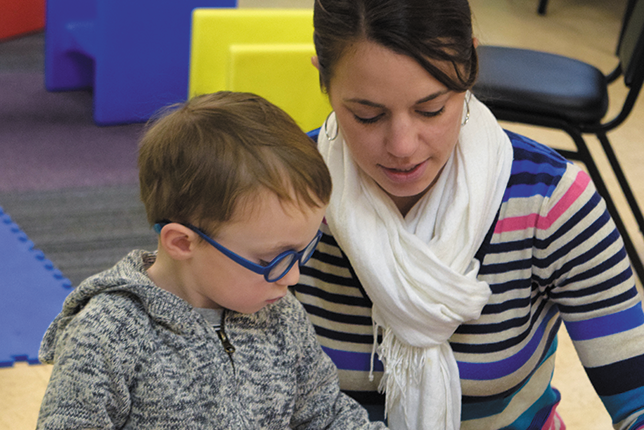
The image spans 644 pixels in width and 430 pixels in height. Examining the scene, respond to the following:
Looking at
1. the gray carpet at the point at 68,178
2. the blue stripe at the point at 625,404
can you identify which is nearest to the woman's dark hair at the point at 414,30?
the blue stripe at the point at 625,404

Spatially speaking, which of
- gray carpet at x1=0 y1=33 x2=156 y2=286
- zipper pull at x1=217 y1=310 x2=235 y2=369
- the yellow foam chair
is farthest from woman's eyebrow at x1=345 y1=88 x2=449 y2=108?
gray carpet at x1=0 y1=33 x2=156 y2=286

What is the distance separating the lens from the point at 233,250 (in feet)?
2.90

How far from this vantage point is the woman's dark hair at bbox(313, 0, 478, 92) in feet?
3.10

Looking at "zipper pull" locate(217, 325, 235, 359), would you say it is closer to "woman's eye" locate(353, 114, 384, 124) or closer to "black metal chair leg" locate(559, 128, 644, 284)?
"woman's eye" locate(353, 114, 384, 124)

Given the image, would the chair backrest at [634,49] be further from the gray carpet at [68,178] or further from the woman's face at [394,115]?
the gray carpet at [68,178]

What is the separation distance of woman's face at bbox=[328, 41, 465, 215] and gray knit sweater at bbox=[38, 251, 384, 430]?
243mm

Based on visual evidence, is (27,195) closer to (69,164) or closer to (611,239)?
(69,164)

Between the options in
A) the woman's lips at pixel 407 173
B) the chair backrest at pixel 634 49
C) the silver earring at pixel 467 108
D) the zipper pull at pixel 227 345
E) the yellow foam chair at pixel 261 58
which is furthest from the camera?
the yellow foam chair at pixel 261 58

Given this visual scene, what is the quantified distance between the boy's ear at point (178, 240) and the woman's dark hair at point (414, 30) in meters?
0.31

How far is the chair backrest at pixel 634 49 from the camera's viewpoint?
2201 mm

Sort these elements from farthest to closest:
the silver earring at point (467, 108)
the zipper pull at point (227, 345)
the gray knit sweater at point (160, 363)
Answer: the silver earring at point (467, 108)
the zipper pull at point (227, 345)
the gray knit sweater at point (160, 363)

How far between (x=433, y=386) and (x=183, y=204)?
47cm

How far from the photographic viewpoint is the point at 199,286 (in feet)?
3.06

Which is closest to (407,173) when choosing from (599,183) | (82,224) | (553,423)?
A: (553,423)
